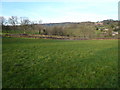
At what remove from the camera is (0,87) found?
3205 millimetres

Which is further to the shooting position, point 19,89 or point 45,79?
point 45,79

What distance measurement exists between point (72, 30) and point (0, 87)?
62.5 meters

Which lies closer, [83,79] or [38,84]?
[38,84]

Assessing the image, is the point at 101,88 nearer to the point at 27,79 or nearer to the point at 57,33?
the point at 27,79

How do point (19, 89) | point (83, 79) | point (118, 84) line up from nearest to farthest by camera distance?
point (19, 89) → point (118, 84) → point (83, 79)

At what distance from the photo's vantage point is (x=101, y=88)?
331 centimetres

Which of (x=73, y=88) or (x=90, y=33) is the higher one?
(x=90, y=33)

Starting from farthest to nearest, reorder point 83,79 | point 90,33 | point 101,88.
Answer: point 90,33 < point 83,79 < point 101,88

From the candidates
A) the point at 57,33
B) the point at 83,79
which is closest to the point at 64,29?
the point at 57,33

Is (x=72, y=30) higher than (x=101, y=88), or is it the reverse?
(x=72, y=30)

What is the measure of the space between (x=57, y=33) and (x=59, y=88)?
63611mm

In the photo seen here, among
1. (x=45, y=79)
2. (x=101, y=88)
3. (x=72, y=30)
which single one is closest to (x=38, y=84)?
(x=45, y=79)

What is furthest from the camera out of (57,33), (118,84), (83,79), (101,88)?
(57,33)

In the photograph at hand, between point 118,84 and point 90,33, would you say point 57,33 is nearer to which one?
point 90,33
